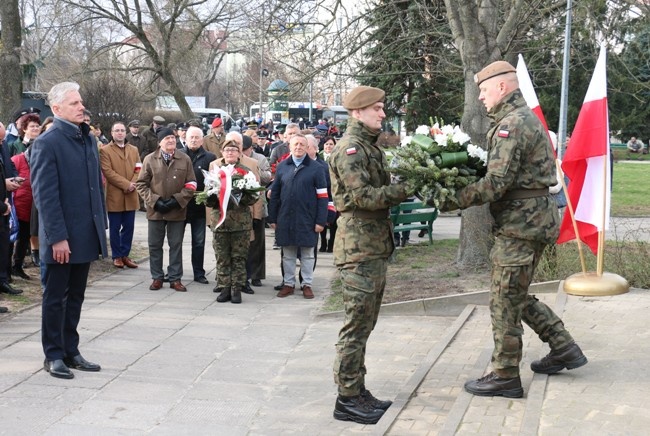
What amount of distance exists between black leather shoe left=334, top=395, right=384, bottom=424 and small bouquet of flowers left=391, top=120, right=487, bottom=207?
4.78 ft

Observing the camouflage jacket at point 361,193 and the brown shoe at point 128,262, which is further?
the brown shoe at point 128,262

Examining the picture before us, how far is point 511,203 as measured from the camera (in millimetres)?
6008

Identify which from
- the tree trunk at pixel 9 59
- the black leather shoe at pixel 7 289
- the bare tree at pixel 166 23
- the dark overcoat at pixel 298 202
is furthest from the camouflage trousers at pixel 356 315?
the bare tree at pixel 166 23

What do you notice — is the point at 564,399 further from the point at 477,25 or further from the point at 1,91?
the point at 1,91

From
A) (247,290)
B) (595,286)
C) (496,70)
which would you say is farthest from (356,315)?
(247,290)

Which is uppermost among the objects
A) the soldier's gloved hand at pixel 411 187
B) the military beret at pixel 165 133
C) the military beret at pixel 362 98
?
the military beret at pixel 362 98

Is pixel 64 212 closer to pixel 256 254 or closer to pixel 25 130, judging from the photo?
pixel 256 254

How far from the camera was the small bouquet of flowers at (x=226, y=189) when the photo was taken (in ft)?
34.4

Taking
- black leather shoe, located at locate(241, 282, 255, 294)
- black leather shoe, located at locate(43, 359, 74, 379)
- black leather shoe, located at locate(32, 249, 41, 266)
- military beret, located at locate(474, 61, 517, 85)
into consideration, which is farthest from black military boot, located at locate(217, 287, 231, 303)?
military beret, located at locate(474, 61, 517, 85)

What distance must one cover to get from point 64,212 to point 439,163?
3018mm

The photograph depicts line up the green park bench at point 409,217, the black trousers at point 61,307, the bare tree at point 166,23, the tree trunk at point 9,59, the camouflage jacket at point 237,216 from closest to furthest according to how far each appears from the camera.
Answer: the black trousers at point 61,307
the camouflage jacket at point 237,216
the green park bench at point 409,217
the tree trunk at point 9,59
the bare tree at point 166,23

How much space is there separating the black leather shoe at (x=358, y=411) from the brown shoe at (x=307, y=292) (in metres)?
4.87

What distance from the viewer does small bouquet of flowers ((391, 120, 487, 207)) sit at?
19.2 feet

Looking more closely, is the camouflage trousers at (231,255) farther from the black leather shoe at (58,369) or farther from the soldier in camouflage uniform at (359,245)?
the soldier in camouflage uniform at (359,245)
